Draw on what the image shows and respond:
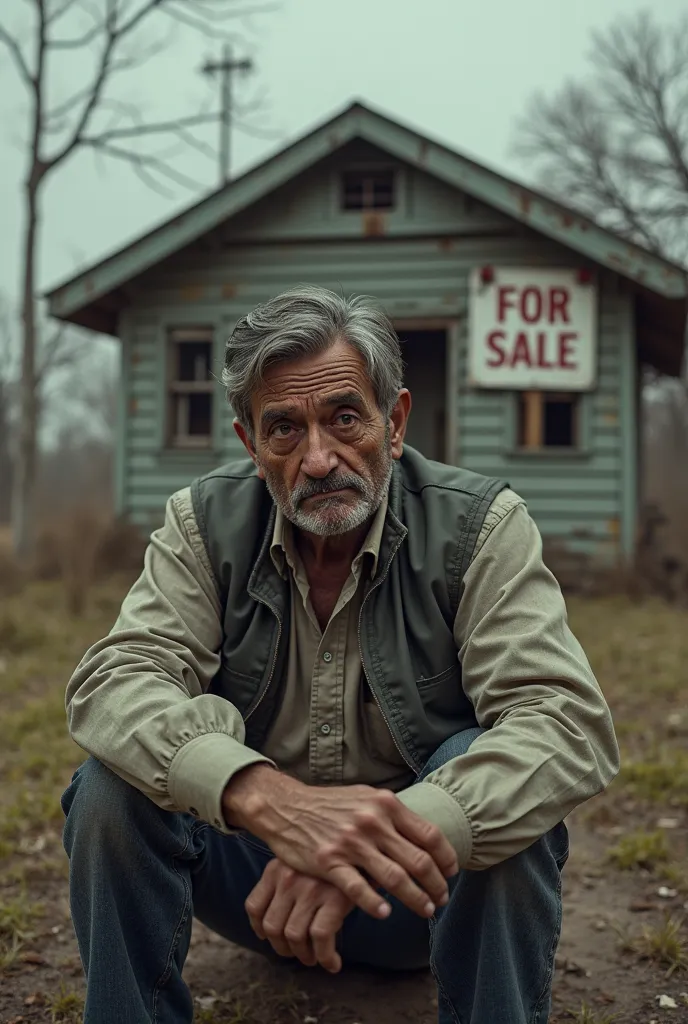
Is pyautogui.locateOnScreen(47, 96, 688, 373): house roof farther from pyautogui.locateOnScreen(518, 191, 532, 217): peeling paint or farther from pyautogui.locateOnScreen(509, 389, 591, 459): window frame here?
pyautogui.locateOnScreen(509, 389, 591, 459): window frame

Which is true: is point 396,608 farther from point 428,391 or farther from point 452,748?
point 428,391

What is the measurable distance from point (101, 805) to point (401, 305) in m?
8.77

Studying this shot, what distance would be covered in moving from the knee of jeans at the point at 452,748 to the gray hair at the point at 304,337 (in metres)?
0.77

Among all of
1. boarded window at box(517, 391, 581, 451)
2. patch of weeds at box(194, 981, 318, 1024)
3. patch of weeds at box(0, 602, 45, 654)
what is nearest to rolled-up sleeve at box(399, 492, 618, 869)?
patch of weeds at box(194, 981, 318, 1024)

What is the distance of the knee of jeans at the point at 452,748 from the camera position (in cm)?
200

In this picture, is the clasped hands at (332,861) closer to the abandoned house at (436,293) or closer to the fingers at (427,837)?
the fingers at (427,837)

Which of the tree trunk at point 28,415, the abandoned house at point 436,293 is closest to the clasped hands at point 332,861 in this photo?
the abandoned house at point 436,293

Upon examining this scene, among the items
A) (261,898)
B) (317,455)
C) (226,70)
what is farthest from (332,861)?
(226,70)

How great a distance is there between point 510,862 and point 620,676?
4.62 metres

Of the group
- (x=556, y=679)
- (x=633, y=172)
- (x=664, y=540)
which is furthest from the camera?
(x=633, y=172)

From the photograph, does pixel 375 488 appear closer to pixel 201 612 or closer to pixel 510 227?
pixel 201 612

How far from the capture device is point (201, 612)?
7.20 feet

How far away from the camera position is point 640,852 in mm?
3406

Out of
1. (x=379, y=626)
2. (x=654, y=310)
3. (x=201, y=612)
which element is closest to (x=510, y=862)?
(x=379, y=626)
